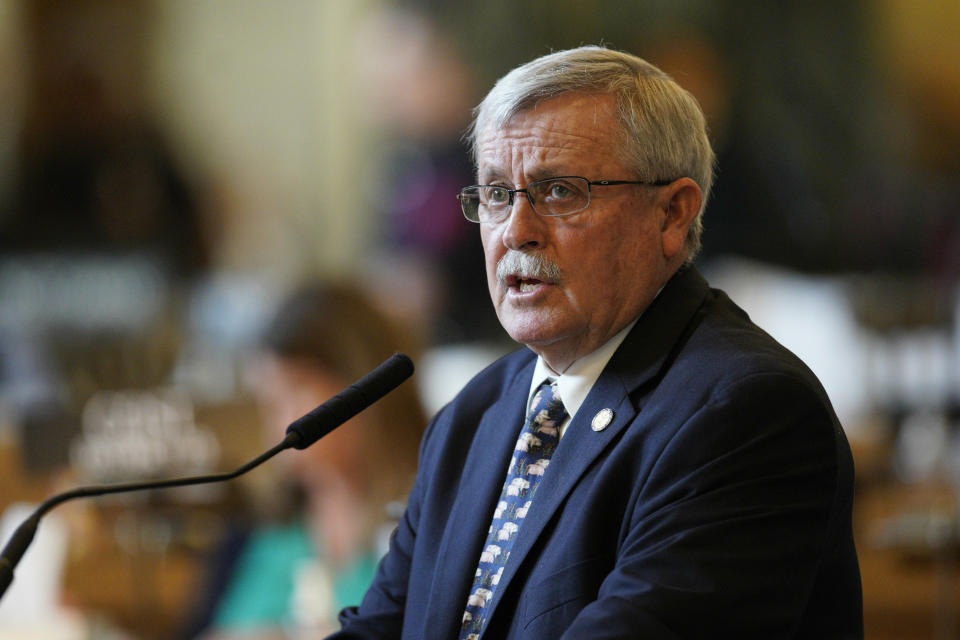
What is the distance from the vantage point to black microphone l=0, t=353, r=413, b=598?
1689mm

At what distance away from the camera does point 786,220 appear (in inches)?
353

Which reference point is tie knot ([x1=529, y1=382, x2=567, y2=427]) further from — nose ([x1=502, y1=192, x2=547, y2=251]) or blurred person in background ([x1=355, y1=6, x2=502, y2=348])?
blurred person in background ([x1=355, y1=6, x2=502, y2=348])

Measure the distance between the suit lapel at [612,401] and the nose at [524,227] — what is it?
19 cm

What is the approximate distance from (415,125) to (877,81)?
10.5ft

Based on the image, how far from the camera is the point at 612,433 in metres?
1.83

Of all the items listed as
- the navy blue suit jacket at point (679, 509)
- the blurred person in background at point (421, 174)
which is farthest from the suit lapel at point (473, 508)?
the blurred person in background at point (421, 174)

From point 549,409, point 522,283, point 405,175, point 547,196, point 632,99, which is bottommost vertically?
point 405,175

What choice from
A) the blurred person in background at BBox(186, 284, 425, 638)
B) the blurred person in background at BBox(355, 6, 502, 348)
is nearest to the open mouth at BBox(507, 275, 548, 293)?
the blurred person in background at BBox(186, 284, 425, 638)

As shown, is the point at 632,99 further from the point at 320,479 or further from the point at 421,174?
the point at 421,174

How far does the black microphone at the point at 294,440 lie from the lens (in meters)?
1.69

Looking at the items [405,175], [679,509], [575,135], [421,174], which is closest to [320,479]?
[575,135]

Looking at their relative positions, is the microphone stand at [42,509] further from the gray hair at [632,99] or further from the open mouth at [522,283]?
the gray hair at [632,99]

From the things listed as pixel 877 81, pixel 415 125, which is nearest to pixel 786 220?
pixel 877 81

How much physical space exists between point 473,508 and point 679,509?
40 cm
